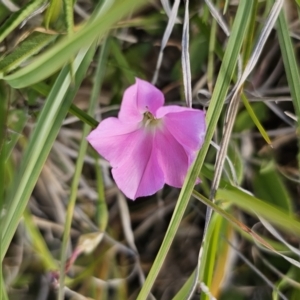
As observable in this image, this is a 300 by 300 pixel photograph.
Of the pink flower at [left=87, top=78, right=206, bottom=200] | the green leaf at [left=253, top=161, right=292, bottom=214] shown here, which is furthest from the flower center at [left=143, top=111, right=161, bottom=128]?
the green leaf at [left=253, top=161, right=292, bottom=214]

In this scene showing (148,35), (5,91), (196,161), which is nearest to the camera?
(196,161)

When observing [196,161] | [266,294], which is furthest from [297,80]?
[266,294]

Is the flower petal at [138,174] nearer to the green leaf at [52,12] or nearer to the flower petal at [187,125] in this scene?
the flower petal at [187,125]

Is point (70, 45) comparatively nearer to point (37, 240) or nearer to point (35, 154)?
point (35, 154)

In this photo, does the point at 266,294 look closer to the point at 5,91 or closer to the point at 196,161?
the point at 196,161

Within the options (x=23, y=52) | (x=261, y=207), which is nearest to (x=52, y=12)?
(x=23, y=52)

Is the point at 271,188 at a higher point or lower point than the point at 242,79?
lower
